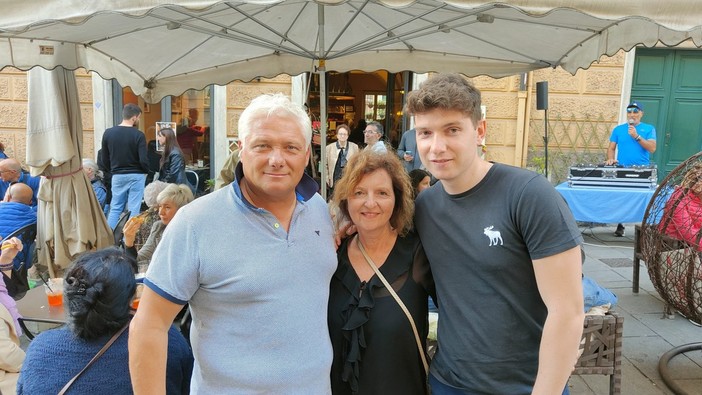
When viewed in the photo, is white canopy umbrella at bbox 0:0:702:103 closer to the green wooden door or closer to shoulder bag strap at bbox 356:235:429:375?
shoulder bag strap at bbox 356:235:429:375

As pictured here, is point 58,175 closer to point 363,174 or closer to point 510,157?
point 363,174

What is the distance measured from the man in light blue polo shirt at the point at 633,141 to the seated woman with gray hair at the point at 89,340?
6.83 m

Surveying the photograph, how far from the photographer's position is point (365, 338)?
Result: 5.96ft

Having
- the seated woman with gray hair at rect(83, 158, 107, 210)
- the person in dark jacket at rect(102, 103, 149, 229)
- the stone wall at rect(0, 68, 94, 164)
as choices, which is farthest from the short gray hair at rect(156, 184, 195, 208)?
the stone wall at rect(0, 68, 94, 164)

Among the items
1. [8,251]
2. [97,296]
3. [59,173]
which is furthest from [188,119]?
[97,296]

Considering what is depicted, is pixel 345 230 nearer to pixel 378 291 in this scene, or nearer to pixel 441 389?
pixel 378 291

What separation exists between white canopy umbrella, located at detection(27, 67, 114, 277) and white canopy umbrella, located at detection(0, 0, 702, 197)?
551 mm

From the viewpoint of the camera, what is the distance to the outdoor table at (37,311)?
2846 mm

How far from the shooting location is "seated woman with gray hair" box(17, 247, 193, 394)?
1.81m

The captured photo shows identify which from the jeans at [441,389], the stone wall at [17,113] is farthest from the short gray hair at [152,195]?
the stone wall at [17,113]

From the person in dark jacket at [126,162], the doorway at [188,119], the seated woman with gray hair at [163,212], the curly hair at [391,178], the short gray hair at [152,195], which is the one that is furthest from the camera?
the doorway at [188,119]

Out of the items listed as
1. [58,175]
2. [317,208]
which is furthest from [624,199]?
[58,175]

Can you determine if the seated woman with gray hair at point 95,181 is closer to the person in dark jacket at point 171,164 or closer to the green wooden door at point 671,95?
the person in dark jacket at point 171,164

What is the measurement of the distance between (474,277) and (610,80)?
846 cm
